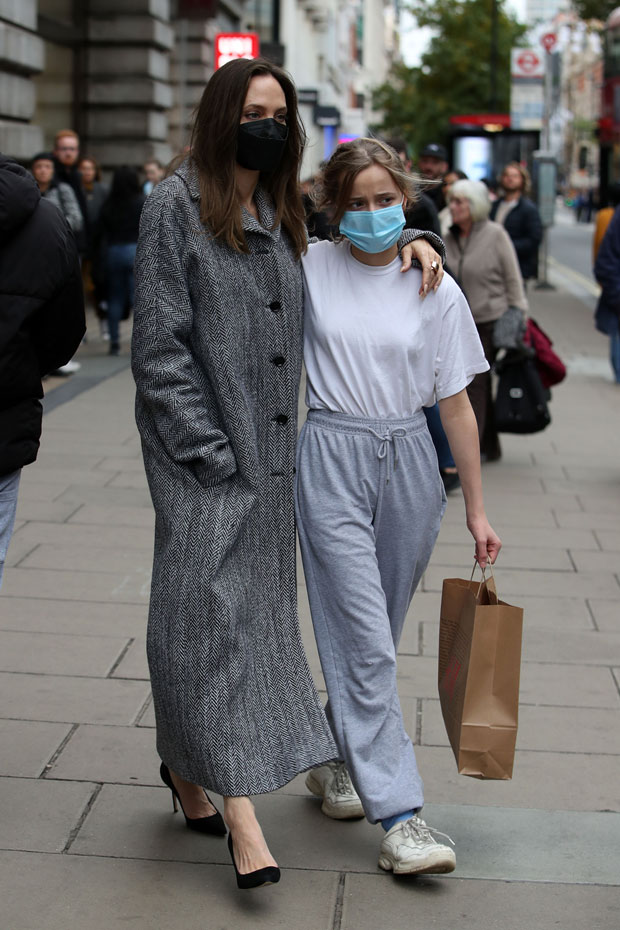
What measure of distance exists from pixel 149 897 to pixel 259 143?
1703mm

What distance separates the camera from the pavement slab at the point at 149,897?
9.77 ft

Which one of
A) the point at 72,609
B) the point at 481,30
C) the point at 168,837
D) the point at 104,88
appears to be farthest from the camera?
the point at 481,30

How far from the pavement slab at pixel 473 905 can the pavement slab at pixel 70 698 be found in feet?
4.10

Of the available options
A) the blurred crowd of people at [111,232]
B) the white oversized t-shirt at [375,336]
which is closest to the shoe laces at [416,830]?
the white oversized t-shirt at [375,336]

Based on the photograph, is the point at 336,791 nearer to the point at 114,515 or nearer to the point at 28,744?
the point at 28,744

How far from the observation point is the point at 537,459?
8.91 m

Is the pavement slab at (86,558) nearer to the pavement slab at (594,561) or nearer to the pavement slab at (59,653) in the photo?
the pavement slab at (59,653)

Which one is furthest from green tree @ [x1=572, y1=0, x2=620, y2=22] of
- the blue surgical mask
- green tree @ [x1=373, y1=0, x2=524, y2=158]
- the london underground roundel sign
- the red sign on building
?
the blue surgical mask

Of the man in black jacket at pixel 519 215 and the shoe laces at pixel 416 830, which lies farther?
the man in black jacket at pixel 519 215

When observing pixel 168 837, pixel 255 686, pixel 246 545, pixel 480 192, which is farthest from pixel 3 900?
pixel 480 192

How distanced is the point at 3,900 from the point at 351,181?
1809 mm

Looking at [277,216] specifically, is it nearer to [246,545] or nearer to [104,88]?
[246,545]

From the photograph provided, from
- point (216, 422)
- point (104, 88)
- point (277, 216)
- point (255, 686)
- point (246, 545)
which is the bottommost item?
point (255, 686)

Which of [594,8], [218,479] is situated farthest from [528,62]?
[218,479]
